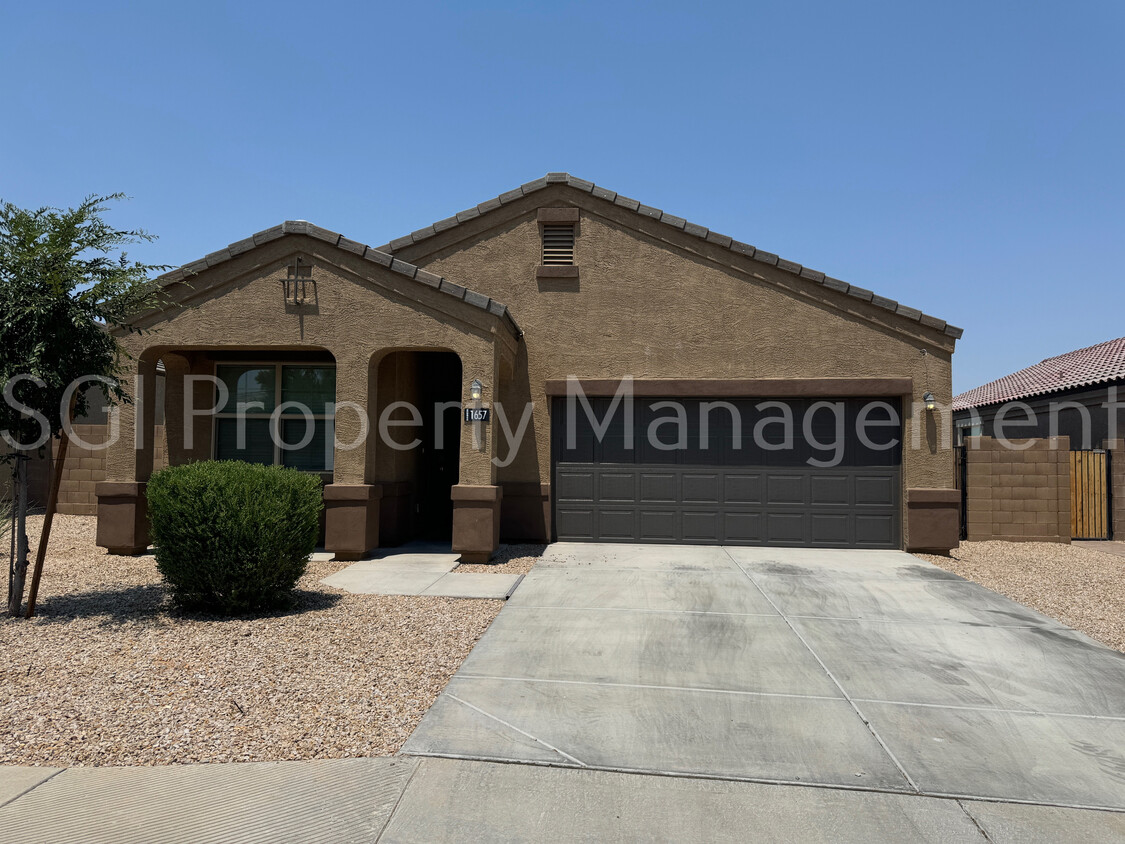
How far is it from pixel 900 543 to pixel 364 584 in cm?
856

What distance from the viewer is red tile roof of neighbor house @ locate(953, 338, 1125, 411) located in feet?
58.2

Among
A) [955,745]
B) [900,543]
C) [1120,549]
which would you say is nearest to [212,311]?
[955,745]

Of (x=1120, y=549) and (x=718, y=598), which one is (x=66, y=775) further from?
(x=1120, y=549)

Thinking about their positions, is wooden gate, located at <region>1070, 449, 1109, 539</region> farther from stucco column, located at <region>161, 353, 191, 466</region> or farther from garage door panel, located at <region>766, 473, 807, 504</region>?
stucco column, located at <region>161, 353, 191, 466</region>

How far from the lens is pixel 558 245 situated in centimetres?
1218

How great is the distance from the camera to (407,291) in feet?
33.5

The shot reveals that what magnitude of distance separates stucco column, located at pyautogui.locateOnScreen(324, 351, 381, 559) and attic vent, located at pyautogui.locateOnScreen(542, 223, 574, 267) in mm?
3814

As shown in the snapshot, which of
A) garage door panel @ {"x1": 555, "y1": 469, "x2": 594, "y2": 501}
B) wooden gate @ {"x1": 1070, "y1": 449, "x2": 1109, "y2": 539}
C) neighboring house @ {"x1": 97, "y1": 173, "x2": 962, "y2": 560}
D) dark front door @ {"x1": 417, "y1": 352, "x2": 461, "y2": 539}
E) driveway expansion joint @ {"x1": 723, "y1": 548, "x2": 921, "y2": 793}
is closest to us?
driveway expansion joint @ {"x1": 723, "y1": 548, "x2": 921, "y2": 793}

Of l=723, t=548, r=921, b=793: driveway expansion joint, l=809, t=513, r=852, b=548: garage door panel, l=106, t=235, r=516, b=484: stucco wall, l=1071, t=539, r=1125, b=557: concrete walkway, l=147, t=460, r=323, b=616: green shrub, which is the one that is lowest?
l=1071, t=539, r=1125, b=557: concrete walkway

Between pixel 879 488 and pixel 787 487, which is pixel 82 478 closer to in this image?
pixel 787 487

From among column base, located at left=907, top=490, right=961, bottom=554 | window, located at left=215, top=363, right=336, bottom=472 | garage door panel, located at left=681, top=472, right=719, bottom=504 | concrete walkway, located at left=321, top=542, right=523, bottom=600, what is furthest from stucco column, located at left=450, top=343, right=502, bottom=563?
column base, located at left=907, top=490, right=961, bottom=554

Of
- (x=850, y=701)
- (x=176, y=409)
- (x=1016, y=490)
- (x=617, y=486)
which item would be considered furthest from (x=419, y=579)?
(x=1016, y=490)

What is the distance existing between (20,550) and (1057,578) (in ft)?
40.9

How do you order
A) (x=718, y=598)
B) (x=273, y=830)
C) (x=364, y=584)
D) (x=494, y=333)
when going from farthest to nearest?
(x=494, y=333), (x=364, y=584), (x=718, y=598), (x=273, y=830)
